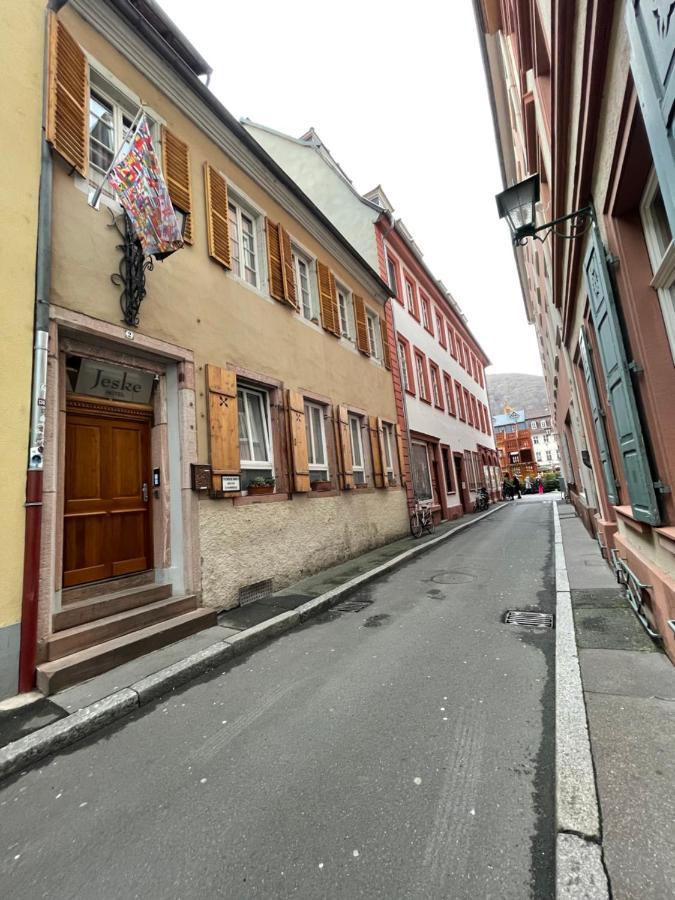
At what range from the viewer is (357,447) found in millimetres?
10336

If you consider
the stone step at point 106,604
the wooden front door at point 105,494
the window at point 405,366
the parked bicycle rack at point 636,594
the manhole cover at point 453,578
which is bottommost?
the manhole cover at point 453,578

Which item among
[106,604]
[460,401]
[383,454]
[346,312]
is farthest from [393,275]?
[106,604]

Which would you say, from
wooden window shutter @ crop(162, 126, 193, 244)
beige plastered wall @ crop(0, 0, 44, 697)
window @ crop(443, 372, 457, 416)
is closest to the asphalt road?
beige plastered wall @ crop(0, 0, 44, 697)

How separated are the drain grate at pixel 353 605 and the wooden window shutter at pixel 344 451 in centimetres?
310

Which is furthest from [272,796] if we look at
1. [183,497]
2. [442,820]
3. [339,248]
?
[339,248]

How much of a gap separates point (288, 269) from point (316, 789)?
26.7 feet

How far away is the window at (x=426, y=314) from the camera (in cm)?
1778

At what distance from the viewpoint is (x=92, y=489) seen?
15.9 feet

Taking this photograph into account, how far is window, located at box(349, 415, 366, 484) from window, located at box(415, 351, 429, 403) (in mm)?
5902

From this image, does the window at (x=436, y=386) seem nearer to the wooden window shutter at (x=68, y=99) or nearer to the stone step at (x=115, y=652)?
the wooden window shutter at (x=68, y=99)

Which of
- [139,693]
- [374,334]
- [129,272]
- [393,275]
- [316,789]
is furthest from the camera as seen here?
[393,275]

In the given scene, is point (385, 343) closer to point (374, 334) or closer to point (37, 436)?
point (374, 334)

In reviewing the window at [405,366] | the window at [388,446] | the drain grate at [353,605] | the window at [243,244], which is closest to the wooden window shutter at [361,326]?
the window at [388,446]

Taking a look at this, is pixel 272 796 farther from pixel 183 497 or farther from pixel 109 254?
pixel 109 254
